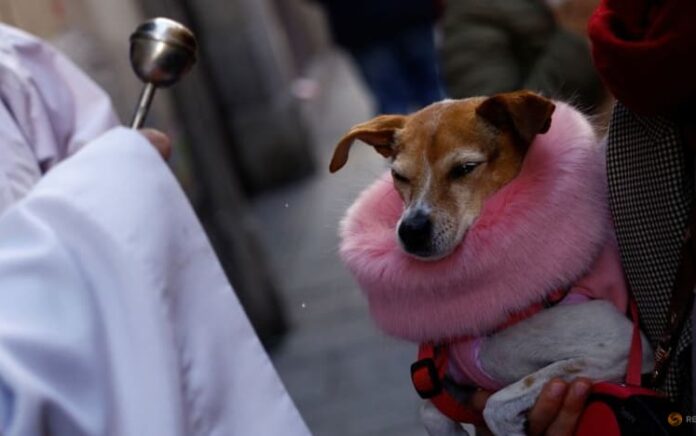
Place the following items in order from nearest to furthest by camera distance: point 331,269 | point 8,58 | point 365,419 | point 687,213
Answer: point 687,213 → point 8,58 → point 365,419 → point 331,269

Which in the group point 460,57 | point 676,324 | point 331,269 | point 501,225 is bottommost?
point 331,269

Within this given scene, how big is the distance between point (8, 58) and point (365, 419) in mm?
2509

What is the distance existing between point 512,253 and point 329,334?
12.3 ft

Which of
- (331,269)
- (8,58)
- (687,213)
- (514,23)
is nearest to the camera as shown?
(687,213)

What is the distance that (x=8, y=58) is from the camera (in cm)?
225

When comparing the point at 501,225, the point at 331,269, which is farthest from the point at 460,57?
the point at 331,269

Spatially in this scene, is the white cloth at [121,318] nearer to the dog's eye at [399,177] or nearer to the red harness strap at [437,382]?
the red harness strap at [437,382]

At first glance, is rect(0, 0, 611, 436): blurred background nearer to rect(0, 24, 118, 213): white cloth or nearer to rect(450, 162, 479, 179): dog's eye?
rect(450, 162, 479, 179): dog's eye

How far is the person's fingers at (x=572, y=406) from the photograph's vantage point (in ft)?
5.30

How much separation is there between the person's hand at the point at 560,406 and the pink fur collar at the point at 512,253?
137 mm

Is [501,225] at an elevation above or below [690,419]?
above

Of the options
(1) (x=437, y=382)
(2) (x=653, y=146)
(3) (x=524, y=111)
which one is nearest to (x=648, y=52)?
(2) (x=653, y=146)

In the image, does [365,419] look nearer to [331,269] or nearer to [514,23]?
[331,269]

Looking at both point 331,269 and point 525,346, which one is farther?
point 331,269
